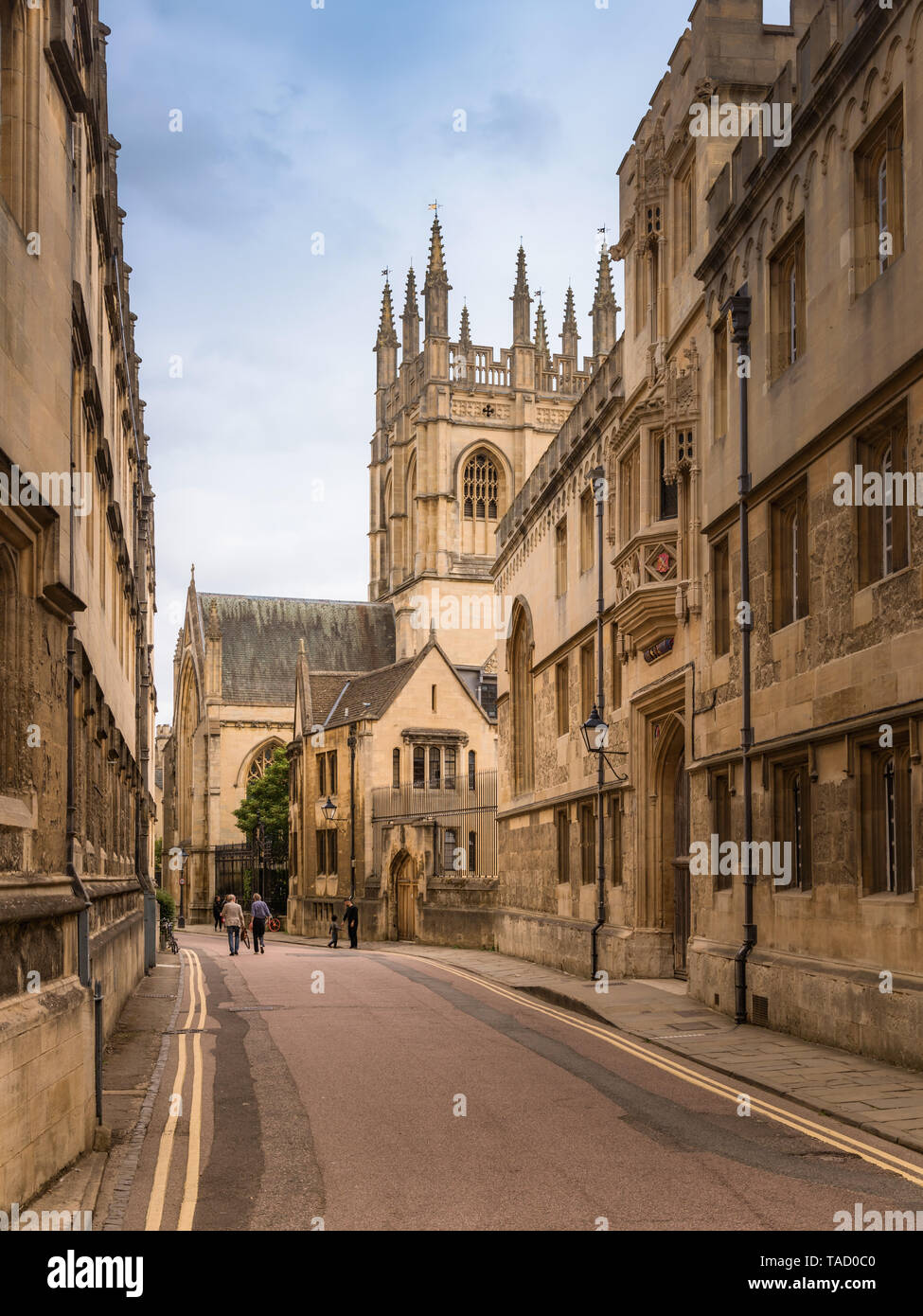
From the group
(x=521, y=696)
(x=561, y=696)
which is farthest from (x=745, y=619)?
(x=521, y=696)

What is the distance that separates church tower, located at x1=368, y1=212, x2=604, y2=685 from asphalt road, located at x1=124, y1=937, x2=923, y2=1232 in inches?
2747

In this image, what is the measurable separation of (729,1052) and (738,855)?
11.7 ft

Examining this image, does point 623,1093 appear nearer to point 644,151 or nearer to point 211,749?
point 644,151

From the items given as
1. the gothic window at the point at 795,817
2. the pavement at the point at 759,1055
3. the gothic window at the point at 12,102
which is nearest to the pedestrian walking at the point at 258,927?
the pavement at the point at 759,1055

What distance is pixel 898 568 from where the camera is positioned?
13.0 meters

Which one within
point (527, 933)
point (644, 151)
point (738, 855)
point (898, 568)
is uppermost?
point (644, 151)

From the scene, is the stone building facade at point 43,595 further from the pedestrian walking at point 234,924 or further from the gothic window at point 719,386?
the pedestrian walking at point 234,924

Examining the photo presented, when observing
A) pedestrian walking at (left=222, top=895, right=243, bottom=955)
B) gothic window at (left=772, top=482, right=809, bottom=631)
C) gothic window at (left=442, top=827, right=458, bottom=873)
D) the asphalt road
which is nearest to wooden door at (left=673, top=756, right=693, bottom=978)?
the asphalt road

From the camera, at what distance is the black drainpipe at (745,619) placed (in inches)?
645

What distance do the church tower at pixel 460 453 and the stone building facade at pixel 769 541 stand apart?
58796 mm

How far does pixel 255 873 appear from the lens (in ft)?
222

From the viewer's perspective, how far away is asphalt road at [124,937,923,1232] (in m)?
7.68

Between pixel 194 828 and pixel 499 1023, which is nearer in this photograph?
pixel 499 1023
